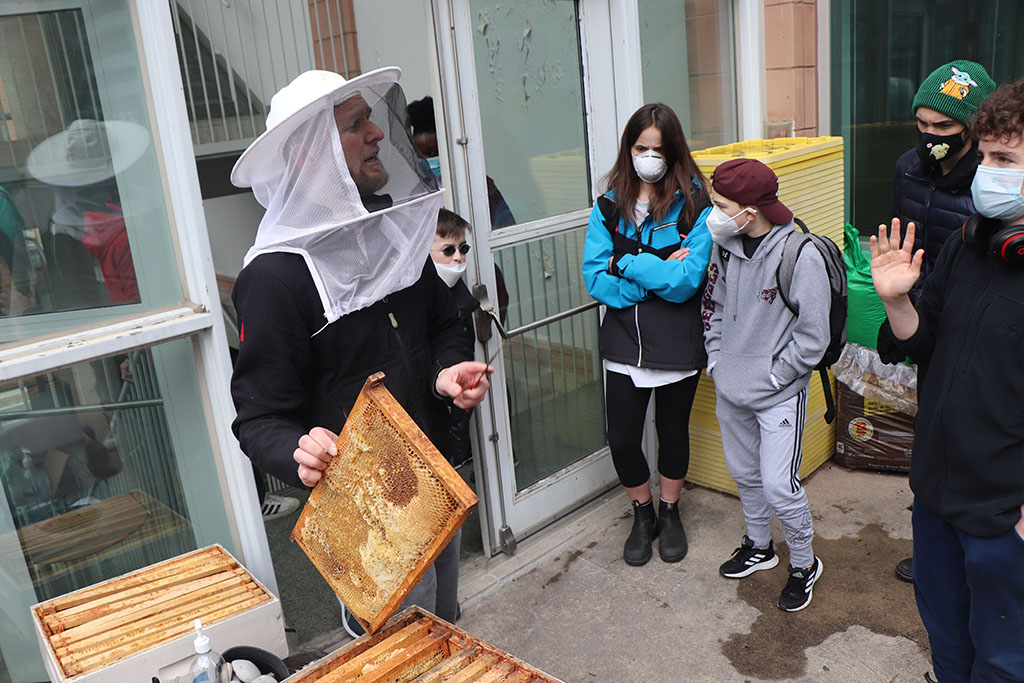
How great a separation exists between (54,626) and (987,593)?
2.49 m

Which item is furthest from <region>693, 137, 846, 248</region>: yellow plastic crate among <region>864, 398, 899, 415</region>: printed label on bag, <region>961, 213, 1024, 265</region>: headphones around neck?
<region>961, 213, 1024, 265</region>: headphones around neck

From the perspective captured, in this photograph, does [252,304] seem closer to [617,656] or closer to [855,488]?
[617,656]

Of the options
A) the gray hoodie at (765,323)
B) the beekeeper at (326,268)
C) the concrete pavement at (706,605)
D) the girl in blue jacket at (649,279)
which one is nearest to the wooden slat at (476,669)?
the beekeeper at (326,268)

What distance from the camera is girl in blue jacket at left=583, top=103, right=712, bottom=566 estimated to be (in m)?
3.22

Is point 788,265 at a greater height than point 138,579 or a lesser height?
greater

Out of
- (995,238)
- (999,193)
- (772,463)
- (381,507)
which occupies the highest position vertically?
(999,193)

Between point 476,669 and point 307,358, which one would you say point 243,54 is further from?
point 476,669

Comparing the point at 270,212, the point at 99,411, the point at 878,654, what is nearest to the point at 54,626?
the point at 99,411

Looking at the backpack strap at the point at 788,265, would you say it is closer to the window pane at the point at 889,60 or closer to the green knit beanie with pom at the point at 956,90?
the green knit beanie with pom at the point at 956,90

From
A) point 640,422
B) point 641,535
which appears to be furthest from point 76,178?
point 641,535

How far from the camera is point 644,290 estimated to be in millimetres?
3328

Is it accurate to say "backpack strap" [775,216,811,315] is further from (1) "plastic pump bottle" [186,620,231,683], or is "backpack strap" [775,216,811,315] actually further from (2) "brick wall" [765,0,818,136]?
(1) "plastic pump bottle" [186,620,231,683]

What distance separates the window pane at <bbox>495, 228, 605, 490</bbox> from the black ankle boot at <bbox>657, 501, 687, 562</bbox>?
539 mm

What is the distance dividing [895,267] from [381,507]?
1.45 m
